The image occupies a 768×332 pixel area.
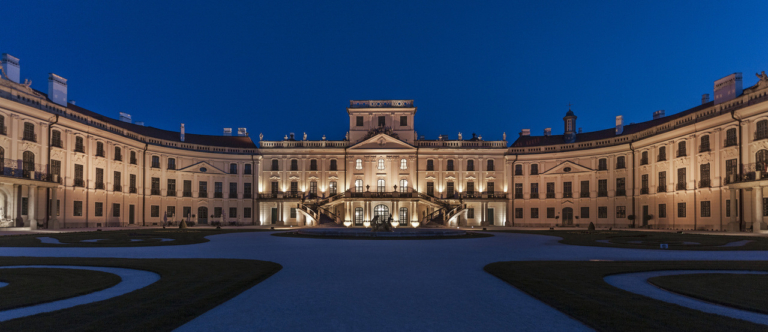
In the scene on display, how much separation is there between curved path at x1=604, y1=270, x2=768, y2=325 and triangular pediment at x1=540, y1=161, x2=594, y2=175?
49551 millimetres

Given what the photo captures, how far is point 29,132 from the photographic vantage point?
39.2 meters

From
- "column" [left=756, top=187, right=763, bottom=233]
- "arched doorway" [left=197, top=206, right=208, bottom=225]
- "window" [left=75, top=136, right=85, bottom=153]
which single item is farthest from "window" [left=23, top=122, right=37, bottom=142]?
"column" [left=756, top=187, right=763, bottom=233]

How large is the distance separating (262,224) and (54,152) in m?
26.5

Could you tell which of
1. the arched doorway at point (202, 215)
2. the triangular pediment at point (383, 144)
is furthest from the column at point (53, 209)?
the triangular pediment at point (383, 144)

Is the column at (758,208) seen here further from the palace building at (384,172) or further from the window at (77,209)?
the window at (77,209)

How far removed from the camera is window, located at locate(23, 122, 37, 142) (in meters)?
38.9

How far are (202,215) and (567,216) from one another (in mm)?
47564

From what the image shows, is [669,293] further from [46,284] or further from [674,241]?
[674,241]

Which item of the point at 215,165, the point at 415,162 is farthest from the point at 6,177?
the point at 415,162

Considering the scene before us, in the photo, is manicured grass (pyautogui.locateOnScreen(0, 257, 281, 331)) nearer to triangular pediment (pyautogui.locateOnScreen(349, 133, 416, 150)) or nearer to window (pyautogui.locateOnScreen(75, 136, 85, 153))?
window (pyautogui.locateOnScreen(75, 136, 85, 153))

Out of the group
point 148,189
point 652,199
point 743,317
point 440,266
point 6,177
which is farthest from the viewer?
point 148,189

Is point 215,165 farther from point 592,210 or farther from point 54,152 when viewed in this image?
point 592,210

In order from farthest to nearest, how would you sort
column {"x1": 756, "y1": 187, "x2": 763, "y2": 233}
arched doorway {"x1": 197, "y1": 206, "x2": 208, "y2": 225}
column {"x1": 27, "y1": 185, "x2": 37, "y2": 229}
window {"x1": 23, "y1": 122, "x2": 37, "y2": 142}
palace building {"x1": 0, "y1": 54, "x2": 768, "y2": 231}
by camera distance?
arched doorway {"x1": 197, "y1": 206, "x2": 208, "y2": 225}
window {"x1": 23, "y1": 122, "x2": 37, "y2": 142}
palace building {"x1": 0, "y1": 54, "x2": 768, "y2": 231}
column {"x1": 27, "y1": 185, "x2": 37, "y2": 229}
column {"x1": 756, "y1": 187, "x2": 763, "y2": 233}

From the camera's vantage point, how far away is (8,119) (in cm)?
3719
